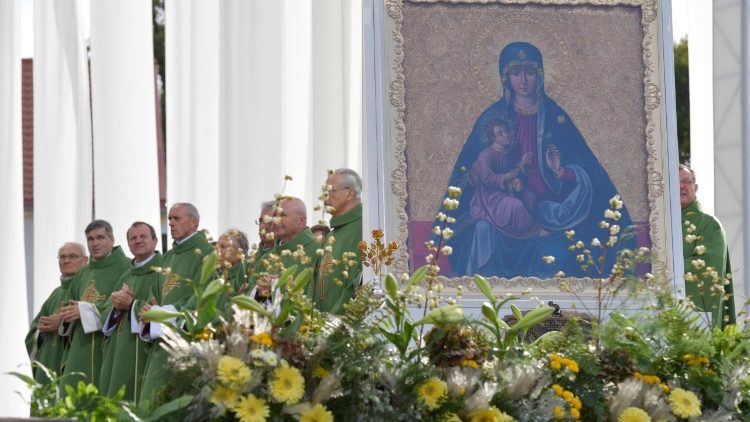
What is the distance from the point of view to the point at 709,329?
15.8 feet

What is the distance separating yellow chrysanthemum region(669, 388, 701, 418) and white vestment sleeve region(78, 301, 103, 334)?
7.22 meters

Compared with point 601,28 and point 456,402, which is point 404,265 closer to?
point 601,28

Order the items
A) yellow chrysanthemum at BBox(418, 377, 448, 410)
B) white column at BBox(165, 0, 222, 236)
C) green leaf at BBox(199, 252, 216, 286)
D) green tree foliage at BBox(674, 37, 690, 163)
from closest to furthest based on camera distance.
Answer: yellow chrysanthemum at BBox(418, 377, 448, 410) → green leaf at BBox(199, 252, 216, 286) → white column at BBox(165, 0, 222, 236) → green tree foliage at BBox(674, 37, 690, 163)

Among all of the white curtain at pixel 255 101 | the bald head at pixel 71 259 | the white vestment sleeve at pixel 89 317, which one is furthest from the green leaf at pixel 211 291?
the white curtain at pixel 255 101

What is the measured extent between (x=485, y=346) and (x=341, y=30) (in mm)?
9862

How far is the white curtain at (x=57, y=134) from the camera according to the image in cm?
1307

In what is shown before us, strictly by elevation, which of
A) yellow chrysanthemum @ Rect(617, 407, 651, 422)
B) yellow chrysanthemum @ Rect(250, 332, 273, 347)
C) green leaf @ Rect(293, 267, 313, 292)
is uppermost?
green leaf @ Rect(293, 267, 313, 292)

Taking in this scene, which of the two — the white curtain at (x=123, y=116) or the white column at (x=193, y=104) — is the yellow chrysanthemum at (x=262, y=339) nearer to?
the white curtain at (x=123, y=116)

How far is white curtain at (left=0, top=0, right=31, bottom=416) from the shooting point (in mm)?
13125

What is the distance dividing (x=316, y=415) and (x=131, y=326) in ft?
22.3

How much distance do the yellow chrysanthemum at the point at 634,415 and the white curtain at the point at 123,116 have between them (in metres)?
8.60

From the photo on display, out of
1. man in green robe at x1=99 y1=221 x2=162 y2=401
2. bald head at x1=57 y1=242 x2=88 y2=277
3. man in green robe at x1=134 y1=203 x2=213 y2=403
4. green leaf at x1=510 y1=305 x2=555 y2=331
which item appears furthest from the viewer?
bald head at x1=57 y1=242 x2=88 y2=277

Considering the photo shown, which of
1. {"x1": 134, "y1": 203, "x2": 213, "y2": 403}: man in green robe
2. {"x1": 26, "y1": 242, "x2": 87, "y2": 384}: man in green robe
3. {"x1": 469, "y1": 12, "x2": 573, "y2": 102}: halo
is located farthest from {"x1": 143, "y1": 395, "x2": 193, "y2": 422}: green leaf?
{"x1": 26, "y1": 242, "x2": 87, "y2": 384}: man in green robe

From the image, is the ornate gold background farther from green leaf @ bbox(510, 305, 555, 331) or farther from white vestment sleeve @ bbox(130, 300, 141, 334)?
white vestment sleeve @ bbox(130, 300, 141, 334)
